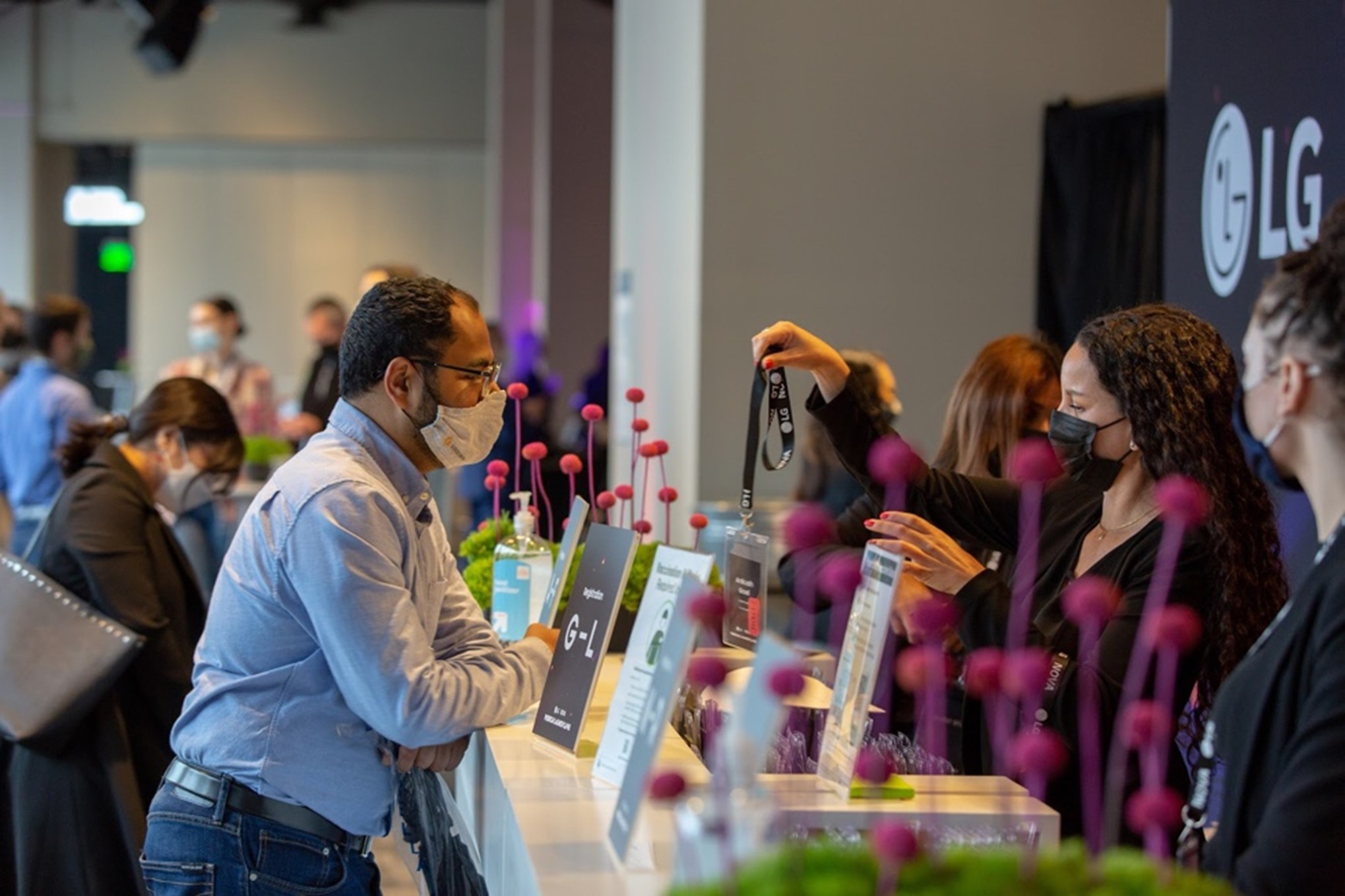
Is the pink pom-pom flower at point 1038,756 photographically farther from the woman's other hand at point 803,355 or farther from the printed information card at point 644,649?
the woman's other hand at point 803,355

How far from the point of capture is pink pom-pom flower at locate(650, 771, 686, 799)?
114cm

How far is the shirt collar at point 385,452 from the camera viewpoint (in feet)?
7.27

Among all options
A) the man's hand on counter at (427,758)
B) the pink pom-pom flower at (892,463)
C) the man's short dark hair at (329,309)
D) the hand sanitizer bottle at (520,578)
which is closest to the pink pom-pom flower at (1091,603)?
the pink pom-pom flower at (892,463)

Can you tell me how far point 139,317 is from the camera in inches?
541

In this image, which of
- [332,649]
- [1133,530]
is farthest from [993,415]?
[332,649]

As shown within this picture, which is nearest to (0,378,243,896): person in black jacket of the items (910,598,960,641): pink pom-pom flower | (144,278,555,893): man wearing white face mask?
(144,278,555,893): man wearing white face mask

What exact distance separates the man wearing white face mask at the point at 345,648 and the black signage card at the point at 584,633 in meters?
0.07

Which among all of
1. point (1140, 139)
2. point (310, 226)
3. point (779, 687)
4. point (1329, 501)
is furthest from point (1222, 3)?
point (310, 226)

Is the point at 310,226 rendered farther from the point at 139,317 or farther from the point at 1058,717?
the point at 1058,717

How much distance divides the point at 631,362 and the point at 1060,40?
8.47 ft

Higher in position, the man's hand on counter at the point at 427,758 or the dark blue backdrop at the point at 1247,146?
the dark blue backdrop at the point at 1247,146

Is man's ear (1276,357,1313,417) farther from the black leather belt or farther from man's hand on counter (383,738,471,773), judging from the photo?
the black leather belt

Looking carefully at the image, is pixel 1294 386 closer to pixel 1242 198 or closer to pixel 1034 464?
pixel 1034 464

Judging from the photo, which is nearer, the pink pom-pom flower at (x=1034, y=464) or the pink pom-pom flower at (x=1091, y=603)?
the pink pom-pom flower at (x=1091, y=603)
